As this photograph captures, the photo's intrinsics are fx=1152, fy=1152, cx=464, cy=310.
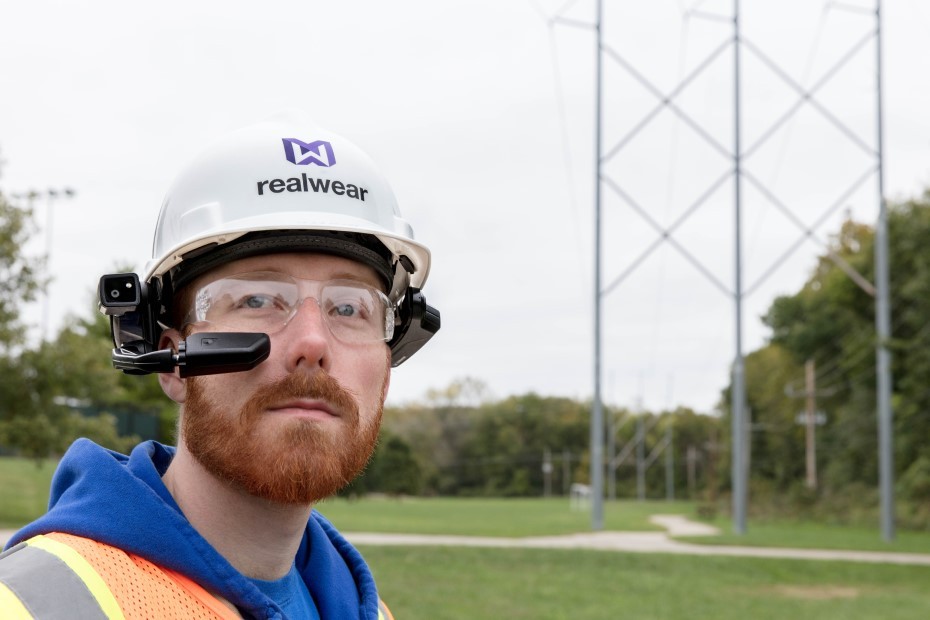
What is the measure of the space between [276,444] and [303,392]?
0.09 metres

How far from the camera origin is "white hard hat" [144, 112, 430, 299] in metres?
2.03

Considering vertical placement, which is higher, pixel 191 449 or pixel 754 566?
pixel 191 449

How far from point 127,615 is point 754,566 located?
19.4 meters

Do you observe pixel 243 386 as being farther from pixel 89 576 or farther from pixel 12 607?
pixel 12 607

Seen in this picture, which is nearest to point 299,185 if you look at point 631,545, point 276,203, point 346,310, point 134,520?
point 276,203

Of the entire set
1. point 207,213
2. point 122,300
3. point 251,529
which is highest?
point 207,213

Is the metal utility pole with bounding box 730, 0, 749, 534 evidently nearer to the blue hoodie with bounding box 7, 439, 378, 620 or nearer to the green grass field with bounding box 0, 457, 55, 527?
the green grass field with bounding box 0, 457, 55, 527

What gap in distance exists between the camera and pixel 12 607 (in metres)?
1.49

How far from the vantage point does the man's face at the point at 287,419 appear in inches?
73.0

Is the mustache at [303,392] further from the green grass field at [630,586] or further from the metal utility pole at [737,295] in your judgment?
the metal utility pole at [737,295]

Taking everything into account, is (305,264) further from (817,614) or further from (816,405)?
(816,405)

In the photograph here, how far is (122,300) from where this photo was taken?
1992 millimetres

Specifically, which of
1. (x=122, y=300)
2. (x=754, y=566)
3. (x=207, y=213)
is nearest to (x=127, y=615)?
(x=122, y=300)

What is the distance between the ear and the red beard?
3.5 inches
